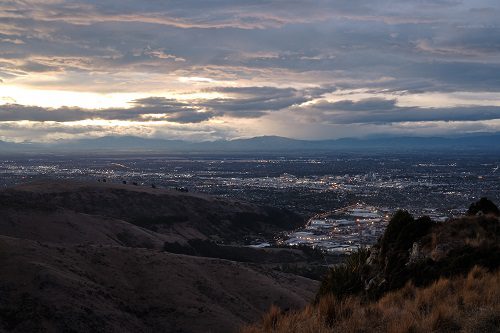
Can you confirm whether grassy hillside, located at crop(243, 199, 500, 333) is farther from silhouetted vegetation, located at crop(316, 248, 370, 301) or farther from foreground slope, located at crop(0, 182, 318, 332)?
foreground slope, located at crop(0, 182, 318, 332)

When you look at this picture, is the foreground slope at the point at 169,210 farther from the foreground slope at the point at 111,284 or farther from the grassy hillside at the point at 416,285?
the grassy hillside at the point at 416,285

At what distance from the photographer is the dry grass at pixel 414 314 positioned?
912cm

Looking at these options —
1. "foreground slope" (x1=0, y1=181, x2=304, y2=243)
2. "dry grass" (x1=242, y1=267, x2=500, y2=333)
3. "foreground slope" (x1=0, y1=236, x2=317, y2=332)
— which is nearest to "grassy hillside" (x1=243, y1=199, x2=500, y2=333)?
"dry grass" (x1=242, y1=267, x2=500, y2=333)

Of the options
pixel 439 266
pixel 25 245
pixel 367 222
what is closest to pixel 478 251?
pixel 439 266

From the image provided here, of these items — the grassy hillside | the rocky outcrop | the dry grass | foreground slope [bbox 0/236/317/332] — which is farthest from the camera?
foreground slope [bbox 0/236/317/332]

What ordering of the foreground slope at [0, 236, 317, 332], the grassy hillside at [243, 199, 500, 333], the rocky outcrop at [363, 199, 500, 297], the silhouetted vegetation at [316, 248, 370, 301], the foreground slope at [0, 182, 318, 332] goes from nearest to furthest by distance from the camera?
the grassy hillside at [243, 199, 500, 333], the rocky outcrop at [363, 199, 500, 297], the silhouetted vegetation at [316, 248, 370, 301], the foreground slope at [0, 236, 317, 332], the foreground slope at [0, 182, 318, 332]

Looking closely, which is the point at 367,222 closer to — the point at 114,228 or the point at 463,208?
the point at 463,208

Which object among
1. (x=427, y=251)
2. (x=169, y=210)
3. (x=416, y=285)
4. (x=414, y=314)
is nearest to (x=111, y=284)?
(x=427, y=251)

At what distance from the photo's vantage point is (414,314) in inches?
394

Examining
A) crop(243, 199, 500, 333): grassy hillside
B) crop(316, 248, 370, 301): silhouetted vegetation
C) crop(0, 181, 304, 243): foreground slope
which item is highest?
crop(243, 199, 500, 333): grassy hillside

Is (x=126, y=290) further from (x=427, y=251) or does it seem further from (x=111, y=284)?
(x=427, y=251)

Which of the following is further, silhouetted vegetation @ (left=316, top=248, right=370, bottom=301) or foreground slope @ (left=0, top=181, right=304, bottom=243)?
foreground slope @ (left=0, top=181, right=304, bottom=243)

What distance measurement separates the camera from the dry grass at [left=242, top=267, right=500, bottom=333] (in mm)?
9125

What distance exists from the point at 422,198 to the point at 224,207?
48717 mm
